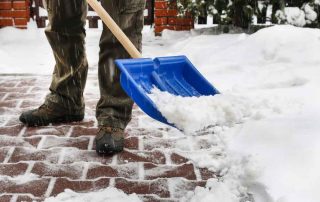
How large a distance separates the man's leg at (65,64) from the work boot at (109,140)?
437 millimetres

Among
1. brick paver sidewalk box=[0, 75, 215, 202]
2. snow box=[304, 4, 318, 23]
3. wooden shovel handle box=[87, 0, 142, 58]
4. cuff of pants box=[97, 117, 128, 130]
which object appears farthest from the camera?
snow box=[304, 4, 318, 23]

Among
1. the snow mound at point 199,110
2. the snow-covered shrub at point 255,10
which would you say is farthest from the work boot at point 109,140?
the snow-covered shrub at point 255,10

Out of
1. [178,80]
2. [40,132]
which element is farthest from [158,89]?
[40,132]

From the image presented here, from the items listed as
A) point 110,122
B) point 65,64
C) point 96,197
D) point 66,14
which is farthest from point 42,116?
point 96,197

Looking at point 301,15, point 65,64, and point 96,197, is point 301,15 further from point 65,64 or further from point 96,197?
point 96,197

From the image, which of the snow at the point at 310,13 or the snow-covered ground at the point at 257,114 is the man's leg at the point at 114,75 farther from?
the snow at the point at 310,13

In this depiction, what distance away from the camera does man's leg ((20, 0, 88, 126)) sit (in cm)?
282

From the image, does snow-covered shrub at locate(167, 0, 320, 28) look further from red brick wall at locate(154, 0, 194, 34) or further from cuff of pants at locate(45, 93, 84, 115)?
cuff of pants at locate(45, 93, 84, 115)

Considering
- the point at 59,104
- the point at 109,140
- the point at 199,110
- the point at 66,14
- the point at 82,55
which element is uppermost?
the point at 66,14

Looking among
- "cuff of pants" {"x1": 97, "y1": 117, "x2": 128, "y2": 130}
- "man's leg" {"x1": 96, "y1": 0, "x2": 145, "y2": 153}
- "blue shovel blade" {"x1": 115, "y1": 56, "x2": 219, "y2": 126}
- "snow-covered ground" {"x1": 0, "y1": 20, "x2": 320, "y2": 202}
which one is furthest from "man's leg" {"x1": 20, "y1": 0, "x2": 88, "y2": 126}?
"blue shovel blade" {"x1": 115, "y1": 56, "x2": 219, "y2": 126}

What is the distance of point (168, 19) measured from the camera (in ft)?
20.0

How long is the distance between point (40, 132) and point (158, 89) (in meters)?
1.01

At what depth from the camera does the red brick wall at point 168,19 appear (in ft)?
19.7

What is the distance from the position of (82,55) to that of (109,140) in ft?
2.08
